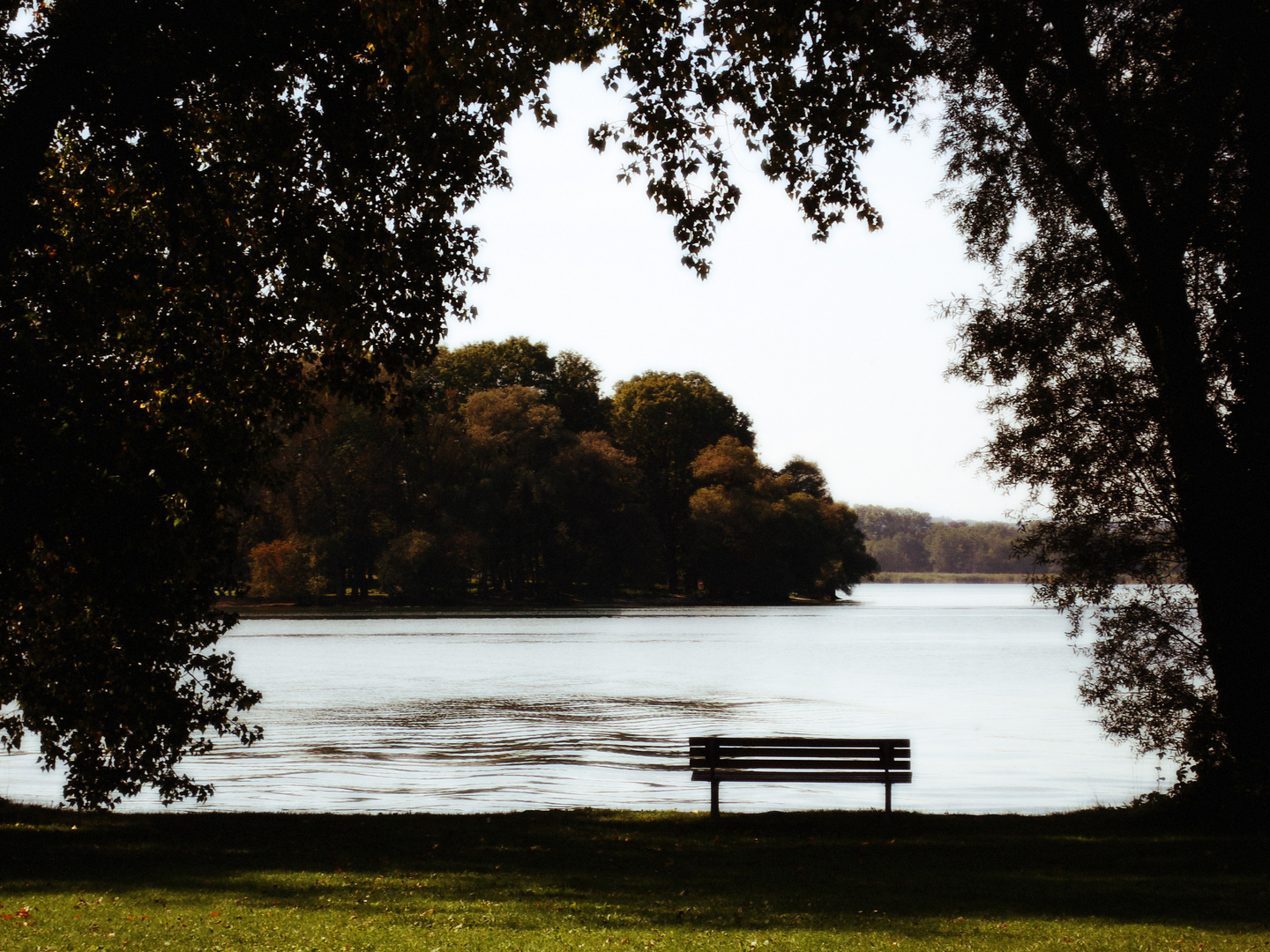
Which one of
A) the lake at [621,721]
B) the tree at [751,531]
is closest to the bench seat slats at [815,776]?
the lake at [621,721]

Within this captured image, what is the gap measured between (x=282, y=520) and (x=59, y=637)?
71906mm

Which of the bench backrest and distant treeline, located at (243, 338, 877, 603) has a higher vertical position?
distant treeline, located at (243, 338, 877, 603)

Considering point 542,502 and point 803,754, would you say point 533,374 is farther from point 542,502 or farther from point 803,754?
point 803,754

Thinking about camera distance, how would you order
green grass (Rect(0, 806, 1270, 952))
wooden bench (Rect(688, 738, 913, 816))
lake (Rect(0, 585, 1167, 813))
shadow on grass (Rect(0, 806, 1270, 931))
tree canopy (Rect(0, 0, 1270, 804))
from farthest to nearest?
lake (Rect(0, 585, 1167, 813))
wooden bench (Rect(688, 738, 913, 816))
tree canopy (Rect(0, 0, 1270, 804))
shadow on grass (Rect(0, 806, 1270, 931))
green grass (Rect(0, 806, 1270, 952))

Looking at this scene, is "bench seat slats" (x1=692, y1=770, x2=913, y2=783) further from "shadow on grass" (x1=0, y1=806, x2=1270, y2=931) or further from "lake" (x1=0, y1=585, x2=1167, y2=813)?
"lake" (x1=0, y1=585, x2=1167, y2=813)

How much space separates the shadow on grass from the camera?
30.5 feet

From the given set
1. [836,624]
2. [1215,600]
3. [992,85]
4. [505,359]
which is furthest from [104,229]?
[505,359]

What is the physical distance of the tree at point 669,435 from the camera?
10712 centimetres

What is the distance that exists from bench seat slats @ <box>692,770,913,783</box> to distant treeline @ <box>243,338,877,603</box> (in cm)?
5483

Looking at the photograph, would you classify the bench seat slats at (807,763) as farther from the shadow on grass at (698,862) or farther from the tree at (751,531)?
the tree at (751,531)

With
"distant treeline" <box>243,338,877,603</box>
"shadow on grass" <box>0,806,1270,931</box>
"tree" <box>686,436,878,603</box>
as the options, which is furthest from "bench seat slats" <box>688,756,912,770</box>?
"tree" <box>686,436,878,603</box>

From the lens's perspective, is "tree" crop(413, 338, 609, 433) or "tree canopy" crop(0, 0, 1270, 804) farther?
"tree" crop(413, 338, 609, 433)

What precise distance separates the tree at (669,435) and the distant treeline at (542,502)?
17cm

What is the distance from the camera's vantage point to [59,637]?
13.6 meters
